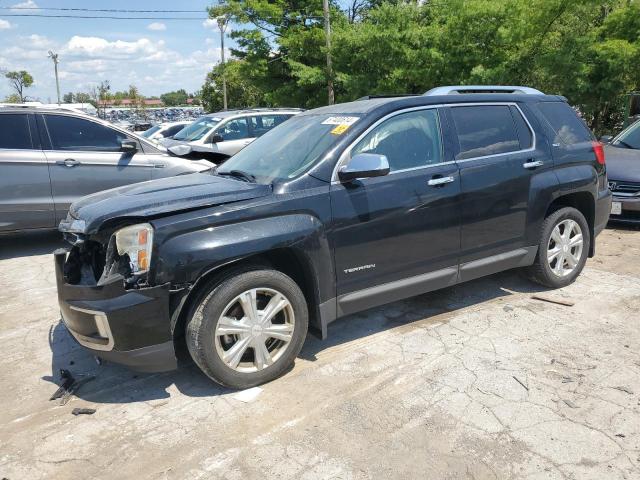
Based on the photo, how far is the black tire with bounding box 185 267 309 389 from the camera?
3.17 metres

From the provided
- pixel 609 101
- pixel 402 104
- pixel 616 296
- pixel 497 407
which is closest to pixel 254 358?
pixel 497 407

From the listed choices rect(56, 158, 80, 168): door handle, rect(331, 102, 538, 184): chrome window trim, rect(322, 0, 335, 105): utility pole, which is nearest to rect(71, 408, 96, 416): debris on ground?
rect(331, 102, 538, 184): chrome window trim

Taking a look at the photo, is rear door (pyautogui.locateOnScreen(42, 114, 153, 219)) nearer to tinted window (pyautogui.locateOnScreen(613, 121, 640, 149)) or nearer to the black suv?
the black suv

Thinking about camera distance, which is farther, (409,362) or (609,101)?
(609,101)

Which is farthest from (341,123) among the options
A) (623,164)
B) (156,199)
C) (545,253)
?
(623,164)

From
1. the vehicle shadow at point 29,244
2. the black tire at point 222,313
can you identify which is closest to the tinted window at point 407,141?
the black tire at point 222,313

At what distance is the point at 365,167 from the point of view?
3.54 meters

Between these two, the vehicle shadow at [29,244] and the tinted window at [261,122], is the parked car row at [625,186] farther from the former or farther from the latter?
the vehicle shadow at [29,244]

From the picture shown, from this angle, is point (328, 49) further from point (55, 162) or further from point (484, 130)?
point (484, 130)

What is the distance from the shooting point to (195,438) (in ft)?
9.75

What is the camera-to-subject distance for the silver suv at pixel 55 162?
6414 mm

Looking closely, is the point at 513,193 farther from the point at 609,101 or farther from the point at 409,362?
the point at 609,101

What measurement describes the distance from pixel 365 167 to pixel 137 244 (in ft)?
4.92

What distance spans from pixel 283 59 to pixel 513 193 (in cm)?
2341
